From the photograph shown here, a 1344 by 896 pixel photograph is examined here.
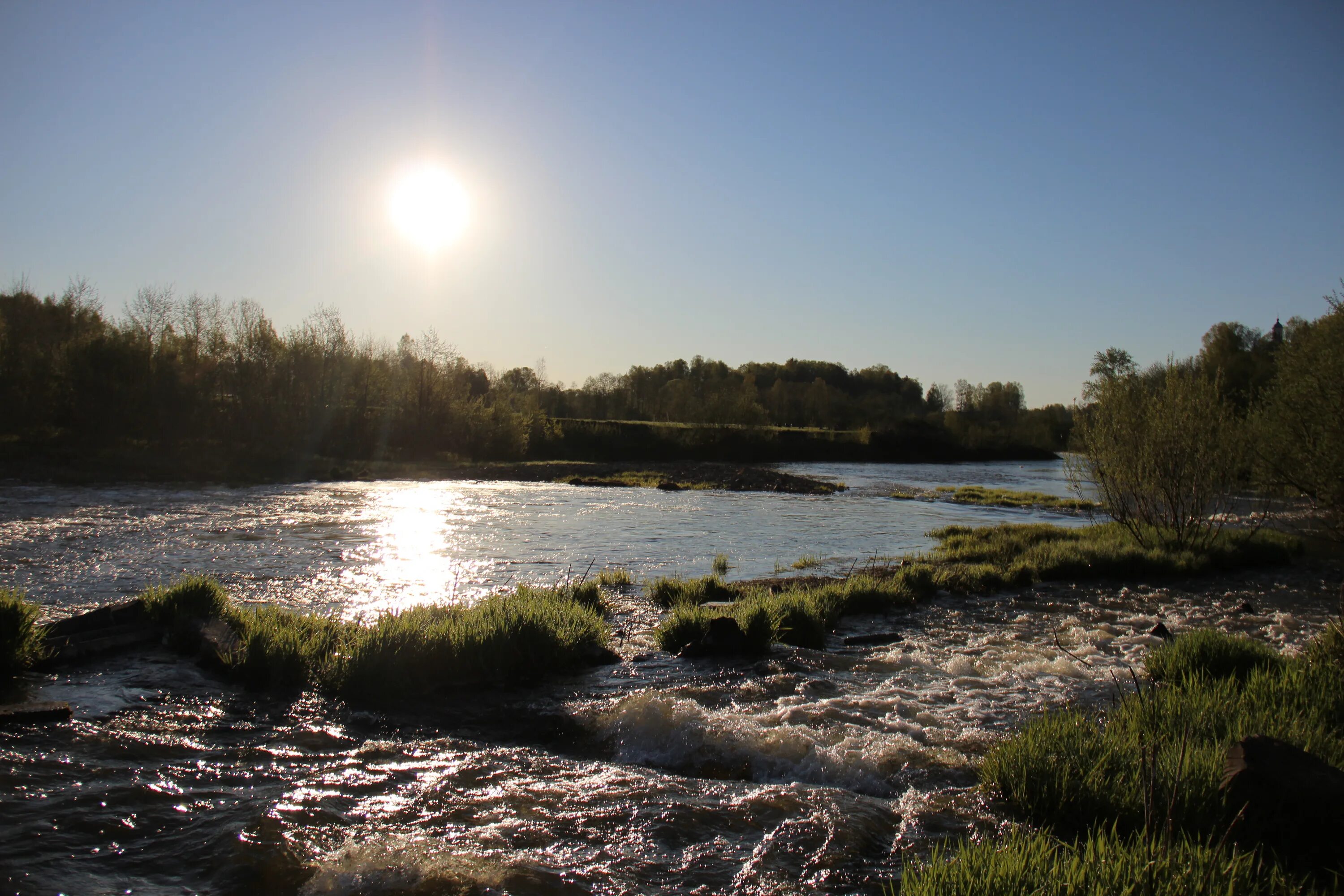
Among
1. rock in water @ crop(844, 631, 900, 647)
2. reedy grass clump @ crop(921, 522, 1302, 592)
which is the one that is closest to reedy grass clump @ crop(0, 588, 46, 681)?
rock in water @ crop(844, 631, 900, 647)

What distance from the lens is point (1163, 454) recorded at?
19.4 m

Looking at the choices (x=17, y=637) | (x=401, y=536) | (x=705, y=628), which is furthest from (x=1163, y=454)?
(x=17, y=637)

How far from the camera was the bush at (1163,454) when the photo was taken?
61.8ft

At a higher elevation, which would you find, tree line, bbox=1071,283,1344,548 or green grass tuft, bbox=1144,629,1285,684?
tree line, bbox=1071,283,1344,548

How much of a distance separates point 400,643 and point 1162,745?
7.36 meters

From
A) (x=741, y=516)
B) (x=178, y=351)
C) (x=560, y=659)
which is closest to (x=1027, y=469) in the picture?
(x=741, y=516)

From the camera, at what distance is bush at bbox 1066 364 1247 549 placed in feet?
61.8

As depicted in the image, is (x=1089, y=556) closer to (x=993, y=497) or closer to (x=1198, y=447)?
(x=1198, y=447)

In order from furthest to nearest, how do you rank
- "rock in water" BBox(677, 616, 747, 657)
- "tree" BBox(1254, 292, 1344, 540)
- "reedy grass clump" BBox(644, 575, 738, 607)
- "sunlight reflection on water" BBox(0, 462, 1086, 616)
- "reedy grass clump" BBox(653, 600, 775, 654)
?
1. "tree" BBox(1254, 292, 1344, 540)
2. "sunlight reflection on water" BBox(0, 462, 1086, 616)
3. "reedy grass clump" BBox(644, 575, 738, 607)
4. "reedy grass clump" BBox(653, 600, 775, 654)
5. "rock in water" BBox(677, 616, 747, 657)

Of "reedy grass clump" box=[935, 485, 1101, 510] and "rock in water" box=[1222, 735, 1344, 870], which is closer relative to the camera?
Result: "rock in water" box=[1222, 735, 1344, 870]

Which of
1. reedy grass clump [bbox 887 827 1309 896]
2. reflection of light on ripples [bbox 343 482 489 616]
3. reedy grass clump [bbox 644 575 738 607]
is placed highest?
reedy grass clump [bbox 887 827 1309 896]

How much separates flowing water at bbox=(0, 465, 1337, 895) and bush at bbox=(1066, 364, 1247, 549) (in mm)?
5293

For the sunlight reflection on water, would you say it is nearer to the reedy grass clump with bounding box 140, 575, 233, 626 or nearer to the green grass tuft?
the reedy grass clump with bounding box 140, 575, 233, 626

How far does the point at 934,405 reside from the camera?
549 feet
